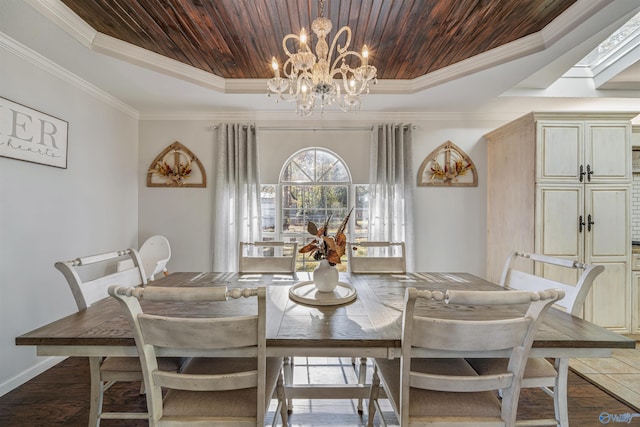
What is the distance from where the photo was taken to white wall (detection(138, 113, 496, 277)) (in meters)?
3.50

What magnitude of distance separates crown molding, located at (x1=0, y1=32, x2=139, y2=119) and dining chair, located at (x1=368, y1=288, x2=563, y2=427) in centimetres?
300

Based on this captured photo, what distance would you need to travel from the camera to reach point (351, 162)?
3531mm

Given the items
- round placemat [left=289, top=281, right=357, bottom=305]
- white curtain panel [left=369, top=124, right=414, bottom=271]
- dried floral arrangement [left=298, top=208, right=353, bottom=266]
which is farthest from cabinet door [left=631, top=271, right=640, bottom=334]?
dried floral arrangement [left=298, top=208, right=353, bottom=266]

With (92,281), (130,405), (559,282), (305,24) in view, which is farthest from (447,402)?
(305,24)

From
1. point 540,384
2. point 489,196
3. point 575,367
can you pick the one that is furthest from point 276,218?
point 575,367

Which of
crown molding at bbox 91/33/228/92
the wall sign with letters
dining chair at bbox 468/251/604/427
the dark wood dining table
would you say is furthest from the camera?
crown molding at bbox 91/33/228/92

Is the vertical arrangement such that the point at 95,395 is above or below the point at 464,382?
below

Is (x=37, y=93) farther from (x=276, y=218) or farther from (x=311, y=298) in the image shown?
(x=311, y=298)

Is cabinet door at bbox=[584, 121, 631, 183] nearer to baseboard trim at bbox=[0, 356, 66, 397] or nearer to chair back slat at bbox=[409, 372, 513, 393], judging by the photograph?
chair back slat at bbox=[409, 372, 513, 393]

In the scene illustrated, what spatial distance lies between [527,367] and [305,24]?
2433 millimetres

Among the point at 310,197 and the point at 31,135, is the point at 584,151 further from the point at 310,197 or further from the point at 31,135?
the point at 31,135

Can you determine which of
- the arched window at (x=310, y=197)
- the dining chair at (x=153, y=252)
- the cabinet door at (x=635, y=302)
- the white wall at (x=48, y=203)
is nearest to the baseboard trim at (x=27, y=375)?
the white wall at (x=48, y=203)

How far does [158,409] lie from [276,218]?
2607 mm

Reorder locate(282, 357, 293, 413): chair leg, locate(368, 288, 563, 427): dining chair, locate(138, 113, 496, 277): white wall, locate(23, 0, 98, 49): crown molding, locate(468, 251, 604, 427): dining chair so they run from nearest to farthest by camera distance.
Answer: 1. locate(368, 288, 563, 427): dining chair
2. locate(468, 251, 604, 427): dining chair
3. locate(23, 0, 98, 49): crown molding
4. locate(282, 357, 293, 413): chair leg
5. locate(138, 113, 496, 277): white wall
